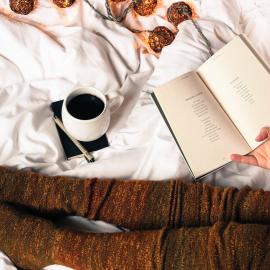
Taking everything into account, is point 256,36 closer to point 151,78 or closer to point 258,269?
point 151,78

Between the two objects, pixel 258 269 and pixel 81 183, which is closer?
pixel 258 269

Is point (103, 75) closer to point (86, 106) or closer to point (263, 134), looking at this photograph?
point (86, 106)

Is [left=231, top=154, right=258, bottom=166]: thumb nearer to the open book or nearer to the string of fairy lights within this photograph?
the open book

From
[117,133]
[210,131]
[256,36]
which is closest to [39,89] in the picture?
[117,133]

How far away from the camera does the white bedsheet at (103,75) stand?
76 centimetres

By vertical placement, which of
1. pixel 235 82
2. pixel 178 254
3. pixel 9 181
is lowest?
pixel 9 181

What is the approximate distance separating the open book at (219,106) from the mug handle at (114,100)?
0.09 meters

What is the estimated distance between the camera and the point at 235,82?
2.58ft

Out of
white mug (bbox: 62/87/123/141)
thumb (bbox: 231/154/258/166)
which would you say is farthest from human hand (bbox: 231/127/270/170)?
white mug (bbox: 62/87/123/141)

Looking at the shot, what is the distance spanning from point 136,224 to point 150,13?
0.50 meters

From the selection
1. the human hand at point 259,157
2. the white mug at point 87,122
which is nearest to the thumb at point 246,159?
the human hand at point 259,157

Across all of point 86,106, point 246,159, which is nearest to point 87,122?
point 86,106

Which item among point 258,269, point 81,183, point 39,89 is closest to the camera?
point 258,269

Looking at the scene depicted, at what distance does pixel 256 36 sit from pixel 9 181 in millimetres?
592
